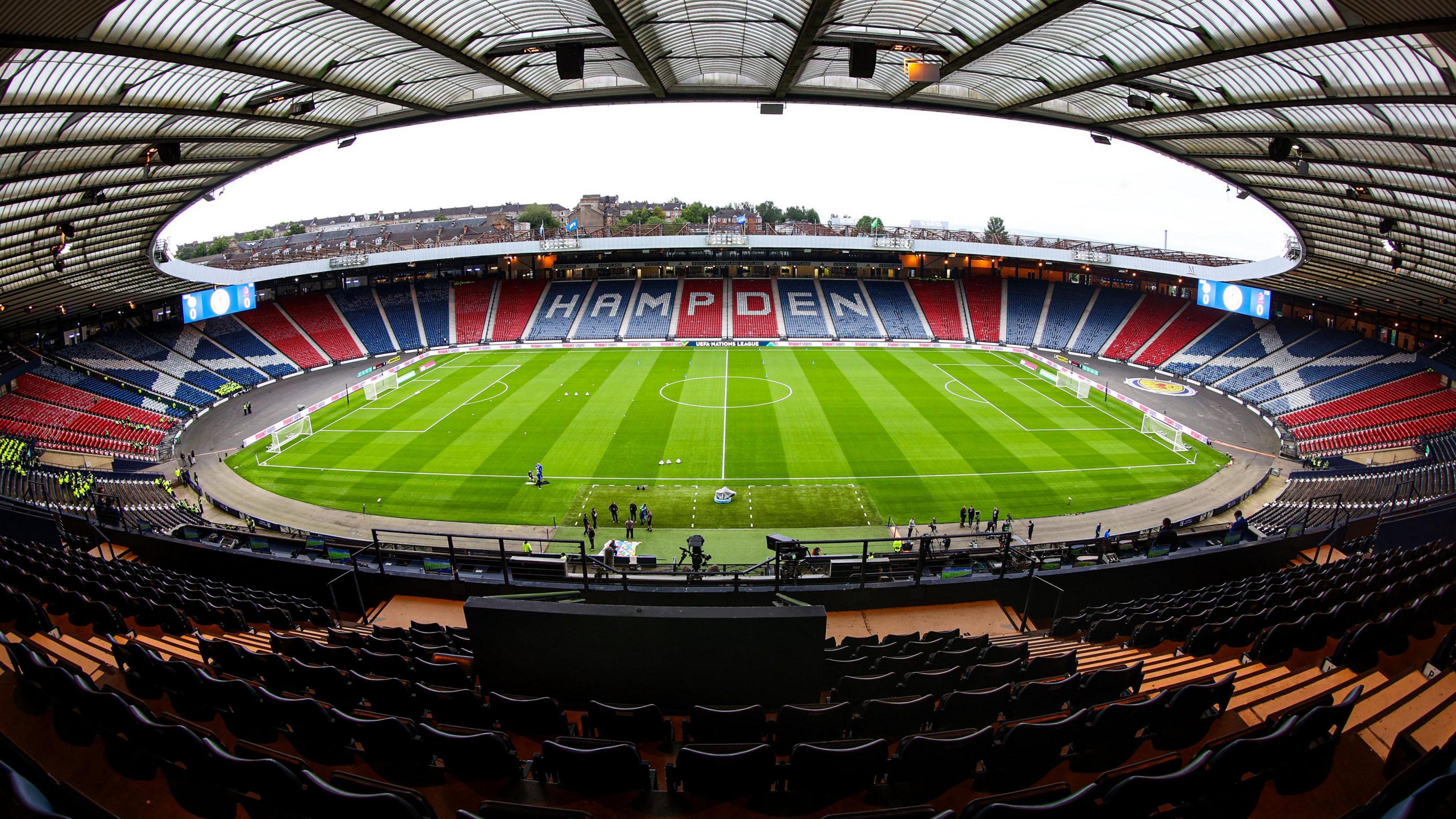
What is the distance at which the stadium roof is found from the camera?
1541 centimetres

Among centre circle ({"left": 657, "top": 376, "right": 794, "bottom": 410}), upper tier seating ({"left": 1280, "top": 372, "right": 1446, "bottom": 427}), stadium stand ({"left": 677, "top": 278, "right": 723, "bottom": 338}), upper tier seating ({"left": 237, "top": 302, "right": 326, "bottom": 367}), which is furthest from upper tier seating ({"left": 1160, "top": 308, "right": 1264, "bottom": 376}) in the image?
upper tier seating ({"left": 237, "top": 302, "right": 326, "bottom": 367})

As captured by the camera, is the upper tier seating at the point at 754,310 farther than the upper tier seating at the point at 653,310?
Yes

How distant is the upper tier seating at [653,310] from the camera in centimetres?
6425

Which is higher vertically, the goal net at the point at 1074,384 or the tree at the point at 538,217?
the tree at the point at 538,217

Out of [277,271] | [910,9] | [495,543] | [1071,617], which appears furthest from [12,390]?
[1071,617]

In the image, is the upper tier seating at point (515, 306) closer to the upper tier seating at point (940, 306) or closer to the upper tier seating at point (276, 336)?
the upper tier seating at point (276, 336)

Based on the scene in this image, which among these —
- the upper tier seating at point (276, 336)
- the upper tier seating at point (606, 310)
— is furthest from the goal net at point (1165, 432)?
the upper tier seating at point (276, 336)

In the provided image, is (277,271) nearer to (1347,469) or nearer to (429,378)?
(429,378)

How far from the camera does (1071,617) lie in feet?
42.3

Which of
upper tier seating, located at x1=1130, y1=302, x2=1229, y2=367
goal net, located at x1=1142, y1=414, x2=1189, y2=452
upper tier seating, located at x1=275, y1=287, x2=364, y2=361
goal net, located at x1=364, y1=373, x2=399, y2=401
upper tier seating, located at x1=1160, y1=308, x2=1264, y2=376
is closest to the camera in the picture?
goal net, located at x1=1142, y1=414, x2=1189, y2=452

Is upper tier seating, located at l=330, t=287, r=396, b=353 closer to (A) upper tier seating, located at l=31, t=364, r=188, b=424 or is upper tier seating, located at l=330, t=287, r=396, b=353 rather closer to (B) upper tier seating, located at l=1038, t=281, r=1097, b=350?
(A) upper tier seating, located at l=31, t=364, r=188, b=424

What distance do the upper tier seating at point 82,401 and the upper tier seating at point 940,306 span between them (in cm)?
6193

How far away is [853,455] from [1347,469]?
2396 cm

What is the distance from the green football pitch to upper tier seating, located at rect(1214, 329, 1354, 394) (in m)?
12.5
